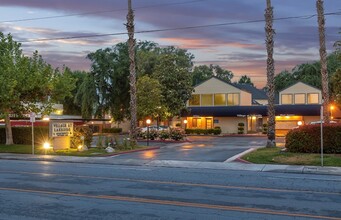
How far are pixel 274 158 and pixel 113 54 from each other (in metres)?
46.1

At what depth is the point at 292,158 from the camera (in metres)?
22.7

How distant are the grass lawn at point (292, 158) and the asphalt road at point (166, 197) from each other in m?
4.83

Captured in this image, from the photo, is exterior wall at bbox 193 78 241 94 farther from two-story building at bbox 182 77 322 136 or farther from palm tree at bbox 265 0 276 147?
palm tree at bbox 265 0 276 147

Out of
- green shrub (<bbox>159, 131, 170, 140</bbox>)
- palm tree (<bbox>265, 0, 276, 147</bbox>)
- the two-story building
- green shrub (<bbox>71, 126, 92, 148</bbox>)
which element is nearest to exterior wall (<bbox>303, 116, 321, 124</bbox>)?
the two-story building

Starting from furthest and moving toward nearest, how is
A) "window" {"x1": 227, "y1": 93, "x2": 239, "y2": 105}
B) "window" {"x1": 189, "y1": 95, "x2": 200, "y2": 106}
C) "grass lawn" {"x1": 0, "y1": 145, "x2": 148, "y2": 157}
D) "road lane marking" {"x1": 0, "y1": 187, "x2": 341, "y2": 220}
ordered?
"window" {"x1": 189, "y1": 95, "x2": 200, "y2": 106} < "window" {"x1": 227, "y1": 93, "x2": 239, "y2": 105} < "grass lawn" {"x1": 0, "y1": 145, "x2": 148, "y2": 157} < "road lane marking" {"x1": 0, "y1": 187, "x2": 341, "y2": 220}

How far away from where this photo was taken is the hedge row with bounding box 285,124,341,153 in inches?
953

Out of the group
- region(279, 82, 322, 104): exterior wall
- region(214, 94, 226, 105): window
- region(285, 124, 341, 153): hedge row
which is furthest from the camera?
region(214, 94, 226, 105): window

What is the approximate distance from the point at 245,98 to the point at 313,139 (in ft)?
126

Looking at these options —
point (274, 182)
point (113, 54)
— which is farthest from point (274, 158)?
point (113, 54)

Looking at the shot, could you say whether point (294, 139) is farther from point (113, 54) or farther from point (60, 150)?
point (113, 54)

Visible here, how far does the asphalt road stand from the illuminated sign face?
13.2 meters

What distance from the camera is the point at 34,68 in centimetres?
3241

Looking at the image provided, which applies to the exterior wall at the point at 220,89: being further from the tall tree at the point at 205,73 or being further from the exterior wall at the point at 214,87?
the tall tree at the point at 205,73

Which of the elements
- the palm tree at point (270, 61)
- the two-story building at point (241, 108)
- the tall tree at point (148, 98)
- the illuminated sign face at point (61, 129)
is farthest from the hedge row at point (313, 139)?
the two-story building at point (241, 108)
